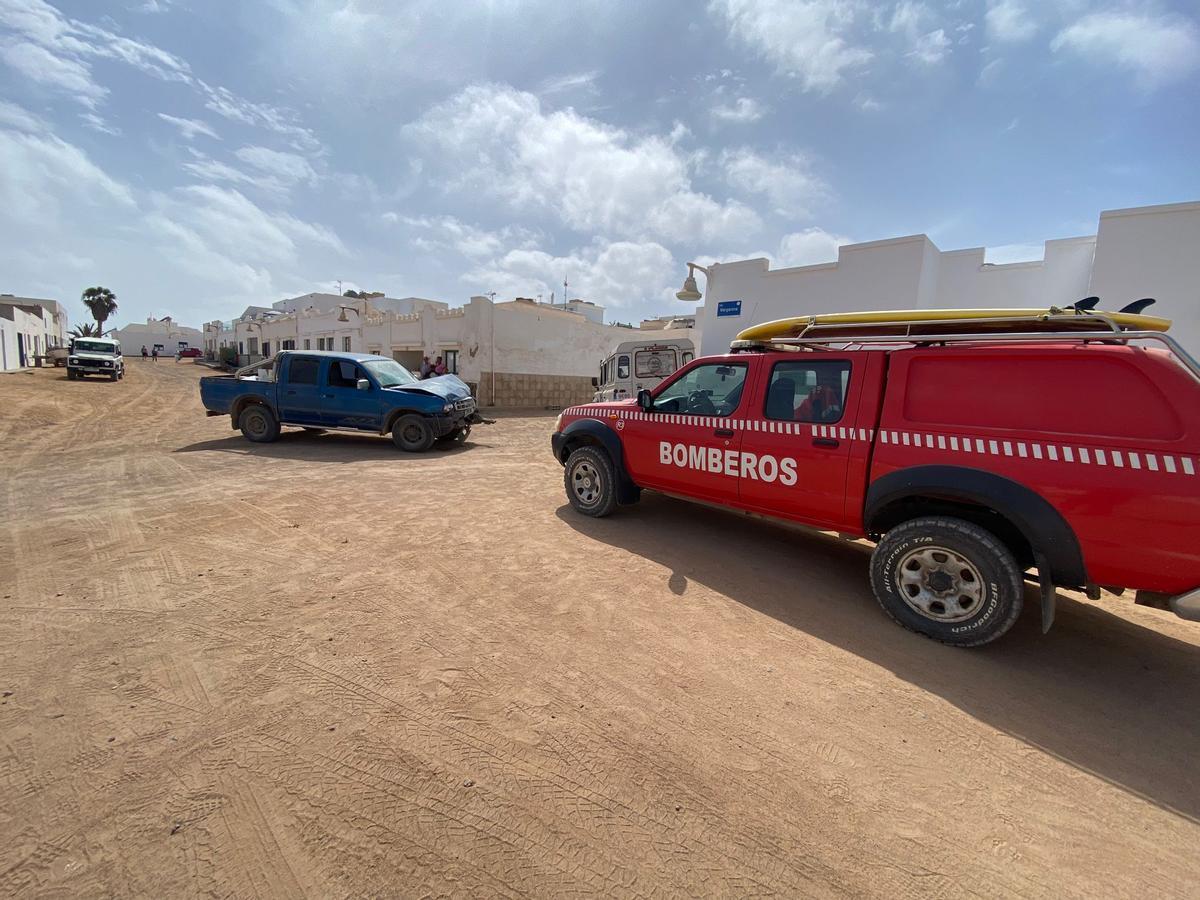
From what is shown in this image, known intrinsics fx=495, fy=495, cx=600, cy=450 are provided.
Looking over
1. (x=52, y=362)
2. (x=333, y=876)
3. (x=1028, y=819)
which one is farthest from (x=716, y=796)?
(x=52, y=362)

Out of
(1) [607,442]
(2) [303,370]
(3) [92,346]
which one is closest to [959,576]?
(1) [607,442]

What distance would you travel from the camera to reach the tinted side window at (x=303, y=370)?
956cm

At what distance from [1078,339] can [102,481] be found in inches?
402

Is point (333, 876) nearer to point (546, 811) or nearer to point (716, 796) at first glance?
point (546, 811)

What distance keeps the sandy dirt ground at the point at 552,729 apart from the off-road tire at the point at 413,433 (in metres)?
4.88

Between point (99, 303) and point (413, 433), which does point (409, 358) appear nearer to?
point (413, 433)

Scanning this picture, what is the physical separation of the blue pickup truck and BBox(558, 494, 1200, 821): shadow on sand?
5.84 metres

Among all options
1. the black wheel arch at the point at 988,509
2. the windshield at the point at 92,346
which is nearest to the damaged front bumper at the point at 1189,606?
the black wheel arch at the point at 988,509

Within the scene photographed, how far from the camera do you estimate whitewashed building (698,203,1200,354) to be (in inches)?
293

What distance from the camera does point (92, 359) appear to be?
72.2ft

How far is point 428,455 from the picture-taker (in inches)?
364

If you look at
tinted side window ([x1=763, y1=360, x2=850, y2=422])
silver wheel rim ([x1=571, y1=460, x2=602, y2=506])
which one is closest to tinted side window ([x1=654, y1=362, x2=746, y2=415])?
tinted side window ([x1=763, y1=360, x2=850, y2=422])

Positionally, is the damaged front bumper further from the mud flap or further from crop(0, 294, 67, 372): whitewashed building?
crop(0, 294, 67, 372): whitewashed building

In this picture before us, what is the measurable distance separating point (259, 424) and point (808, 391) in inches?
414
